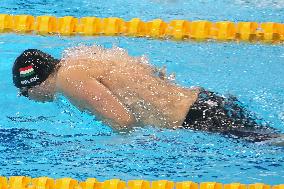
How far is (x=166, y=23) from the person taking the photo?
6480 millimetres

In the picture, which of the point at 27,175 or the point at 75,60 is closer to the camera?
the point at 27,175

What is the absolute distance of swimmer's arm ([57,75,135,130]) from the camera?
154 inches

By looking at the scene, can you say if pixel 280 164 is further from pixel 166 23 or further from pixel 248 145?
pixel 166 23

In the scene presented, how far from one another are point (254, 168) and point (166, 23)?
286cm

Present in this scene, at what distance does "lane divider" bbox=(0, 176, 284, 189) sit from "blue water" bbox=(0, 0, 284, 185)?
0.63 feet

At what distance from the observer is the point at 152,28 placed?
6434 mm

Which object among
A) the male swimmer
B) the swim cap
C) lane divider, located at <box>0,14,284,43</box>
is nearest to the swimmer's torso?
the male swimmer

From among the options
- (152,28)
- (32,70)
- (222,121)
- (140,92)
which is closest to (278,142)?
(222,121)

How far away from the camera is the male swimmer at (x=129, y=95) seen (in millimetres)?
3965

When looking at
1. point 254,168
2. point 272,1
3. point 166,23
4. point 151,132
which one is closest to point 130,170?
point 151,132

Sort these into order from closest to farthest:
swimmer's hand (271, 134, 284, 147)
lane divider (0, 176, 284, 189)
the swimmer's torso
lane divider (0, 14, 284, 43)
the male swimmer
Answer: lane divider (0, 176, 284, 189) → swimmer's hand (271, 134, 284, 147) → the male swimmer → the swimmer's torso → lane divider (0, 14, 284, 43)

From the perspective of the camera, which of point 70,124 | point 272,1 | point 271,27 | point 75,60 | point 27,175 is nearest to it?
point 27,175

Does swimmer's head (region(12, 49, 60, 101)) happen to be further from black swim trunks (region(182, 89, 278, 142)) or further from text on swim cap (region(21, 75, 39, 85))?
black swim trunks (region(182, 89, 278, 142))

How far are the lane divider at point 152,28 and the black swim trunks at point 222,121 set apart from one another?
218 cm
